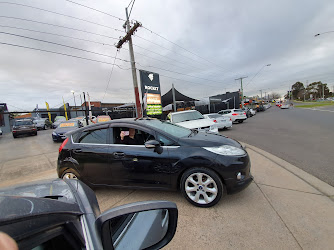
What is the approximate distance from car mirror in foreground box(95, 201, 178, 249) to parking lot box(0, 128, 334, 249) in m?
1.05

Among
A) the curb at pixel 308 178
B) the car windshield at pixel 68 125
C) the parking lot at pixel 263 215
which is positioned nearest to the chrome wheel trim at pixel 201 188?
the parking lot at pixel 263 215

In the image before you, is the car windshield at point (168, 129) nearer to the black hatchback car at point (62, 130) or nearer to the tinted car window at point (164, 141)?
the tinted car window at point (164, 141)

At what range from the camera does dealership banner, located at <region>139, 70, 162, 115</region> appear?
39.6ft

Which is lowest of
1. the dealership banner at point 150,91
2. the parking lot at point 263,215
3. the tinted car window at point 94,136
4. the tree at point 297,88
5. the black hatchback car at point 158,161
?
the parking lot at point 263,215

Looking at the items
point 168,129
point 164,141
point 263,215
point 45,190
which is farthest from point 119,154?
point 263,215

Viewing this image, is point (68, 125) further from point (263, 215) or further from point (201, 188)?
point (263, 215)

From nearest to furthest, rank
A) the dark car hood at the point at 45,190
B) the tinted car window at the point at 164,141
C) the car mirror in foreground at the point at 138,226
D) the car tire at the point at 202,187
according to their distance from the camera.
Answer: the car mirror in foreground at the point at 138,226
the dark car hood at the point at 45,190
the car tire at the point at 202,187
the tinted car window at the point at 164,141

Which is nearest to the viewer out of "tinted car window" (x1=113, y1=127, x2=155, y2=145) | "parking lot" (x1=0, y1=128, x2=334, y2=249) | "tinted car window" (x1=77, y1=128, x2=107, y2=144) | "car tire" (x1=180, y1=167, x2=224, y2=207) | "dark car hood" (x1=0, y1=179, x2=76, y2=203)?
"dark car hood" (x1=0, y1=179, x2=76, y2=203)

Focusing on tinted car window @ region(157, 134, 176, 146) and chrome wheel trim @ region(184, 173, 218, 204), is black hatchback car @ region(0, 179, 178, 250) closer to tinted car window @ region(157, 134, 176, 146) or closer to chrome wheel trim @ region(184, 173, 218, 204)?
chrome wheel trim @ region(184, 173, 218, 204)

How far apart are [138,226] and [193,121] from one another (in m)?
7.07

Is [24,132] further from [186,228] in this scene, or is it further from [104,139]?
[186,228]

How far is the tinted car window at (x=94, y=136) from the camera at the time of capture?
10.5 ft

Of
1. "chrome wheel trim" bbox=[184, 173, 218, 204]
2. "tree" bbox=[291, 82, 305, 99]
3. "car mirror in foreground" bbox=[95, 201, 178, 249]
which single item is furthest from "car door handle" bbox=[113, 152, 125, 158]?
"tree" bbox=[291, 82, 305, 99]

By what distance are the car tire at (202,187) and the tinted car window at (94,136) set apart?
69.7 inches
